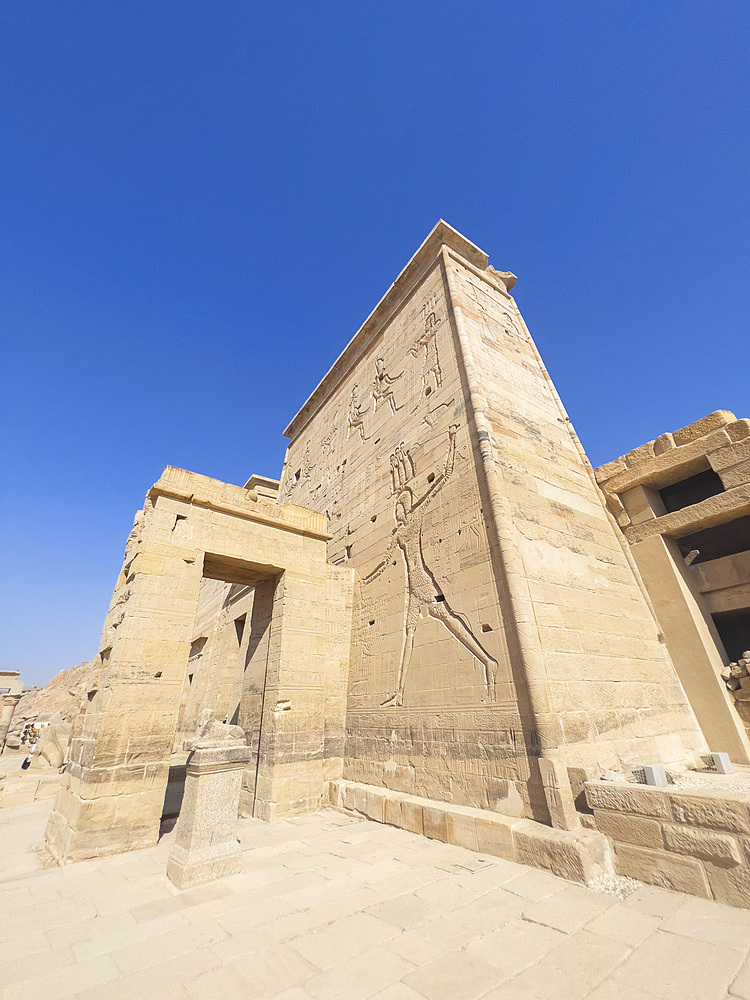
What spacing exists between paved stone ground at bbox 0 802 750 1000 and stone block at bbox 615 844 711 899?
0.10 meters

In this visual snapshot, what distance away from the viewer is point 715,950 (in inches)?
89.0

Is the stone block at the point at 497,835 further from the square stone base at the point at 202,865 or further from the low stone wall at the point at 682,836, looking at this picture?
the square stone base at the point at 202,865

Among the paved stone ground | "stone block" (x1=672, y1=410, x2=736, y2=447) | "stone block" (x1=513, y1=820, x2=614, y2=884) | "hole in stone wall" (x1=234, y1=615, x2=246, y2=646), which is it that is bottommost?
the paved stone ground

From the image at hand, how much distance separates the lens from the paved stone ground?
82.4 inches

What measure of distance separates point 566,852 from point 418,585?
341 cm

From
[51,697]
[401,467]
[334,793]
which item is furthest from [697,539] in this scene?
[51,697]

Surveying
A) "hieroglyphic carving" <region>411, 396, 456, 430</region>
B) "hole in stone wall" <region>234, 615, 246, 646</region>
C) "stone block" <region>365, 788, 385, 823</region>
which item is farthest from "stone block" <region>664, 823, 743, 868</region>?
"hole in stone wall" <region>234, 615, 246, 646</region>

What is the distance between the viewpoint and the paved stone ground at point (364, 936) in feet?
6.87

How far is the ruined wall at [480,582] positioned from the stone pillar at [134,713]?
288cm

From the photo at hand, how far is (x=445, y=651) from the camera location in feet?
17.8

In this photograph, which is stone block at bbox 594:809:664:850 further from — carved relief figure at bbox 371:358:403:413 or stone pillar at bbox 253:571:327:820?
carved relief figure at bbox 371:358:403:413

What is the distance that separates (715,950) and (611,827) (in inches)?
49.7

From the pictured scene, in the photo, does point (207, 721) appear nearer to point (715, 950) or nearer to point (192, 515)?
point (192, 515)

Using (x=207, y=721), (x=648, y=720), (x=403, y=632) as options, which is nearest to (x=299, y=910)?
(x=207, y=721)
